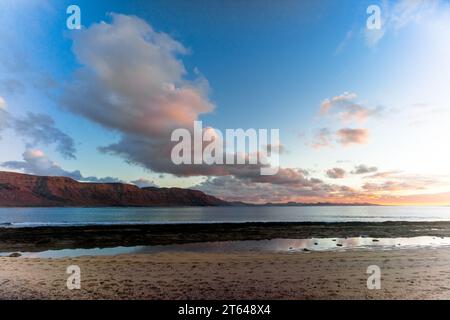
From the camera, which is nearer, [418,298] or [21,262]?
[418,298]

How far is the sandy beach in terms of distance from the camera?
36.6ft

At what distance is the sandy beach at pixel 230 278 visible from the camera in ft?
36.6

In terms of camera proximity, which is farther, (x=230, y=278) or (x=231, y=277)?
(x=231, y=277)

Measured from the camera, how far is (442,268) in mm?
15453

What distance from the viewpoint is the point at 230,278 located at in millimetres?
13641
